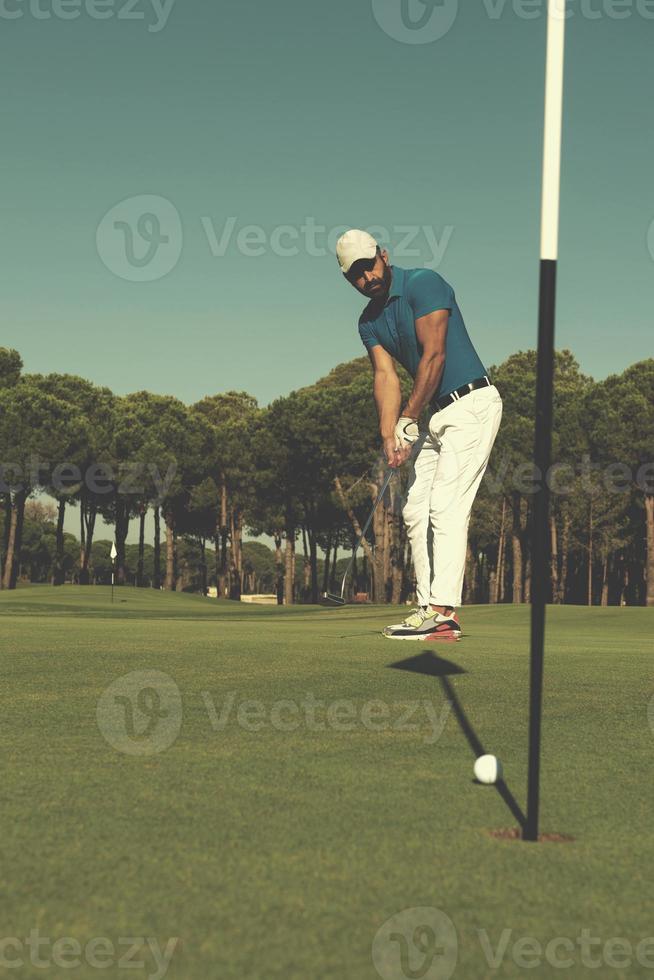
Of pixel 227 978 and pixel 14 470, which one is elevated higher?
pixel 14 470

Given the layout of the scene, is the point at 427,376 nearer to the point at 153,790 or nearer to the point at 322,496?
the point at 153,790

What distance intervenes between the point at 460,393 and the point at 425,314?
2.13 ft

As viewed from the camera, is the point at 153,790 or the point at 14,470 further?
the point at 14,470

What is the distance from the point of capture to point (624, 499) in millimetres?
56750

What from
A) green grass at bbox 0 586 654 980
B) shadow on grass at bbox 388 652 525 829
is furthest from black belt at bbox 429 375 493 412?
green grass at bbox 0 586 654 980

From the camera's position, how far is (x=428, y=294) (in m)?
7.55

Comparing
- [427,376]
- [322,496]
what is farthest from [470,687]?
[322,496]

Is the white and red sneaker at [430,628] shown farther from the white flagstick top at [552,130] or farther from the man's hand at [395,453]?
the white flagstick top at [552,130]

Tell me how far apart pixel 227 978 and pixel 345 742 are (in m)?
2.35
